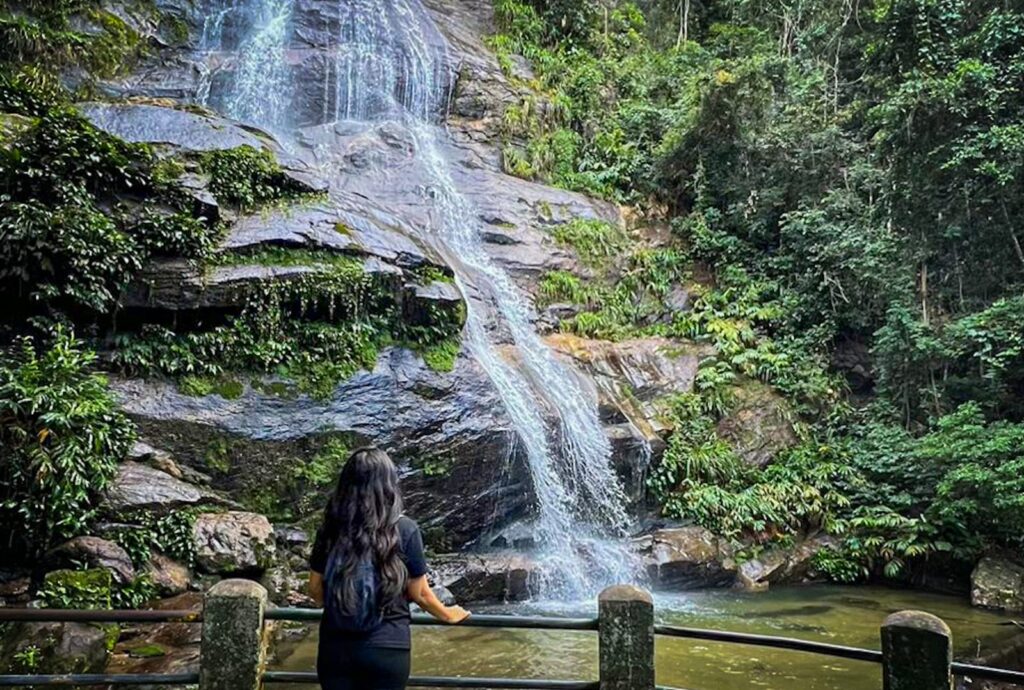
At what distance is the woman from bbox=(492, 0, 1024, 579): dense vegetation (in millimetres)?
10944

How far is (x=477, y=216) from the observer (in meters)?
17.2

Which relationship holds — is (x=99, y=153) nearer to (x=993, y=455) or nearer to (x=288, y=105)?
(x=288, y=105)

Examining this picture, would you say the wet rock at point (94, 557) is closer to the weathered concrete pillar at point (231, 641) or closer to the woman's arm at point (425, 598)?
the weathered concrete pillar at point (231, 641)

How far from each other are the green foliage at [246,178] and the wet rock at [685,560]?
8346 millimetres

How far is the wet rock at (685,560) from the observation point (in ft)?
38.4

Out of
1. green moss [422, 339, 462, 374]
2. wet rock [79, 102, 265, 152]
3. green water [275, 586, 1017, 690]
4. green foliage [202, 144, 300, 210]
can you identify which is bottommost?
green water [275, 586, 1017, 690]

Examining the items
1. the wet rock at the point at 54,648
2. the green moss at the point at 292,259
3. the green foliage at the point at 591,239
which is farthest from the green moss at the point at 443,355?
the green foliage at the point at 591,239

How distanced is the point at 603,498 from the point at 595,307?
19.7ft

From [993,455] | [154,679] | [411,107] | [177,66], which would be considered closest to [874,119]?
[993,455]

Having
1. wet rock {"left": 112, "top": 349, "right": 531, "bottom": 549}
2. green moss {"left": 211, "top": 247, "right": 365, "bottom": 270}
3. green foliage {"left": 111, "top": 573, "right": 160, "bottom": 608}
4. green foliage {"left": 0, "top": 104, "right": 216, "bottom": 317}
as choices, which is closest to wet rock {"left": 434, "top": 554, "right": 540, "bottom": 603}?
wet rock {"left": 112, "top": 349, "right": 531, "bottom": 549}

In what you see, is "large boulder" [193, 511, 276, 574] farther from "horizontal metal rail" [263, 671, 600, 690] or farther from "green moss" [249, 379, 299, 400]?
"horizontal metal rail" [263, 671, 600, 690]

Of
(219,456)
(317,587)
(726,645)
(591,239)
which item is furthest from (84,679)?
(591,239)

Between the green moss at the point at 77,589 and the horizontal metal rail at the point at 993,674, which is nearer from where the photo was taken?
the horizontal metal rail at the point at 993,674

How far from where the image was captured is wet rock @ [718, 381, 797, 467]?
1496cm
